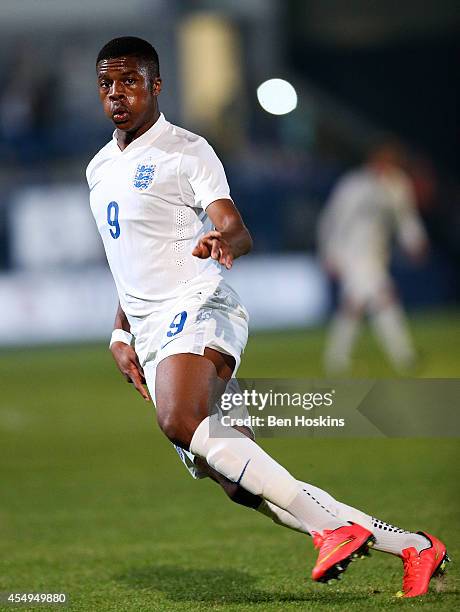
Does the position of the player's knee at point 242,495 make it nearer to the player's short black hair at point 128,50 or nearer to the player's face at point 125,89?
the player's face at point 125,89

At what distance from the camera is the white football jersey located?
4.45 m

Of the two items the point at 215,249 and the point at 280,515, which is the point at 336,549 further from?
the point at 215,249

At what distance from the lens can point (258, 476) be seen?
4254 mm

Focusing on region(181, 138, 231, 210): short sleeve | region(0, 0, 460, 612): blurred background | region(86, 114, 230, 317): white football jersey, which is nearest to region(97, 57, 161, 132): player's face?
region(86, 114, 230, 317): white football jersey

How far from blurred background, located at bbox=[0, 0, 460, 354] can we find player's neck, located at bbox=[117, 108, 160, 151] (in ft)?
47.7

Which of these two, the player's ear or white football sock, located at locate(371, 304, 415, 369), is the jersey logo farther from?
white football sock, located at locate(371, 304, 415, 369)

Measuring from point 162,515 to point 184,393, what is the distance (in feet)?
8.58

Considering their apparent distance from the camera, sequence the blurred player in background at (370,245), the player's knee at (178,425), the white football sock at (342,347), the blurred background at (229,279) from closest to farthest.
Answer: the player's knee at (178,425), the blurred background at (229,279), the white football sock at (342,347), the blurred player in background at (370,245)

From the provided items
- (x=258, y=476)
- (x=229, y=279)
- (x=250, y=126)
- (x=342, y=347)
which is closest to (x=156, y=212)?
(x=258, y=476)

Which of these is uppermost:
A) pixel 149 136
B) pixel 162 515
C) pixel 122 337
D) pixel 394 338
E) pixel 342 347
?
pixel 149 136

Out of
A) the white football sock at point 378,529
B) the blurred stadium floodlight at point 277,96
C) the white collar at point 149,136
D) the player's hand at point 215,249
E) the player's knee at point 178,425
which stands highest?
the blurred stadium floodlight at point 277,96

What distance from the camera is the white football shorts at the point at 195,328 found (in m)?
4.38

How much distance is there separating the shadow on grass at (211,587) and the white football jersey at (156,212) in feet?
3.70

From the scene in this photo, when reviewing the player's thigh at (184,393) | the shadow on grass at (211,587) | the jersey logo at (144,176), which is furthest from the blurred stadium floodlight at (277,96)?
the shadow on grass at (211,587)
